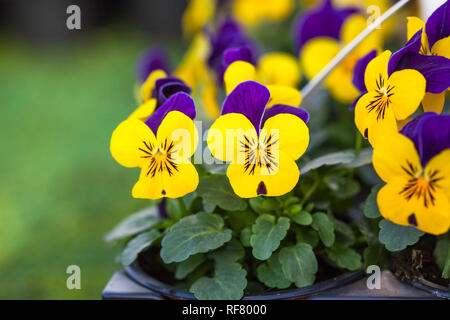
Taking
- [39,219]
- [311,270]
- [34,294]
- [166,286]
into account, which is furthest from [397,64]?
[39,219]

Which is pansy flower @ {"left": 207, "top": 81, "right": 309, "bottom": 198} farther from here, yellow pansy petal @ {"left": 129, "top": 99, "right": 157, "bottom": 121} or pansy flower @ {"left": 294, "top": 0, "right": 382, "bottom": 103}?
pansy flower @ {"left": 294, "top": 0, "right": 382, "bottom": 103}

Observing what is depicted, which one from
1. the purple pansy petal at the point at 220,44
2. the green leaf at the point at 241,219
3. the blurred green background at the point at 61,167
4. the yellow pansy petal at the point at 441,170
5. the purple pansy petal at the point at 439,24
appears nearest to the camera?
the yellow pansy petal at the point at 441,170

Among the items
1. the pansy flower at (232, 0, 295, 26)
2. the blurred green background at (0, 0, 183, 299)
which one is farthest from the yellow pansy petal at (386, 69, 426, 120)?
the pansy flower at (232, 0, 295, 26)

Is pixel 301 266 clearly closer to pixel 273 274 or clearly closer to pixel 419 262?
pixel 273 274

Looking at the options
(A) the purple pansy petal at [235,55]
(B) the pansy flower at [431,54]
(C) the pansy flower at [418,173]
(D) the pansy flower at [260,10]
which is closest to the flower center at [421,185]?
(C) the pansy flower at [418,173]

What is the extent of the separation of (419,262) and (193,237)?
0.97 ft

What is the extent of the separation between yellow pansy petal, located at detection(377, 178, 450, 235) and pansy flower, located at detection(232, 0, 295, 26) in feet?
4.07

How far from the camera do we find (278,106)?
2.35 ft

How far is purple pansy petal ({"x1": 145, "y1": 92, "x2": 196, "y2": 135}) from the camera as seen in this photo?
0.72 m

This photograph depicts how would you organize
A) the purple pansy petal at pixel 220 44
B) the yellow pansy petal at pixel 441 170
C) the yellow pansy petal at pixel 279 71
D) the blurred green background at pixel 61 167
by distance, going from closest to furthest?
the yellow pansy petal at pixel 441 170 → the purple pansy petal at pixel 220 44 → the yellow pansy petal at pixel 279 71 → the blurred green background at pixel 61 167

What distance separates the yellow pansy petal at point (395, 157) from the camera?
61 cm

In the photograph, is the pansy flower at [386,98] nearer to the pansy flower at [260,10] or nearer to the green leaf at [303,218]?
the green leaf at [303,218]

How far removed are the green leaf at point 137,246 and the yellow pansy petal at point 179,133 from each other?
6.7 inches

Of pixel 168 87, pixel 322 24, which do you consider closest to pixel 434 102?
pixel 168 87
